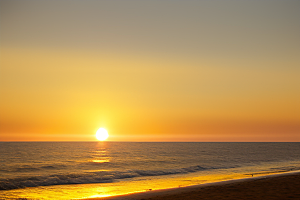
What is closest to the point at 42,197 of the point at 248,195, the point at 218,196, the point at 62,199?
the point at 62,199

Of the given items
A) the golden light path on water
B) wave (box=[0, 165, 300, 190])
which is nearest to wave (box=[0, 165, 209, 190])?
wave (box=[0, 165, 300, 190])

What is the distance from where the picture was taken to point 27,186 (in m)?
33.2

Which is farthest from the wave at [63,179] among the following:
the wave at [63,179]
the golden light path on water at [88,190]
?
the golden light path on water at [88,190]

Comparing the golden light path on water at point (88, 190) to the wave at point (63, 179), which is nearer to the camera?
the golden light path on water at point (88, 190)

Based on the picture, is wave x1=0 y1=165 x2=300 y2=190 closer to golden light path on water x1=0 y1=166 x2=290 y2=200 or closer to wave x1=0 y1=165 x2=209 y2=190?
wave x1=0 y1=165 x2=209 y2=190

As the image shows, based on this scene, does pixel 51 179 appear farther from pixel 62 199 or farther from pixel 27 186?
pixel 62 199

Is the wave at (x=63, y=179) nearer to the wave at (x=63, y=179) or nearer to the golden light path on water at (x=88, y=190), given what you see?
the wave at (x=63, y=179)

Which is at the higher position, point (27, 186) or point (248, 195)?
point (27, 186)

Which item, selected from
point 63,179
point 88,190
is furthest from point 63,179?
point 88,190

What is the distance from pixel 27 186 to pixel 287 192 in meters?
28.4

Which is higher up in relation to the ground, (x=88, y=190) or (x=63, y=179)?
(x=63, y=179)

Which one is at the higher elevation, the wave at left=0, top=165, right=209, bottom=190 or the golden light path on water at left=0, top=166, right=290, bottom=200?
the wave at left=0, top=165, right=209, bottom=190

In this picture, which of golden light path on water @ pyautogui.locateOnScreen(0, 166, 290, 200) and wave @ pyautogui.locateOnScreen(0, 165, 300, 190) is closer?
golden light path on water @ pyautogui.locateOnScreen(0, 166, 290, 200)

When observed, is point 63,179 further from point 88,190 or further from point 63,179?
point 88,190
